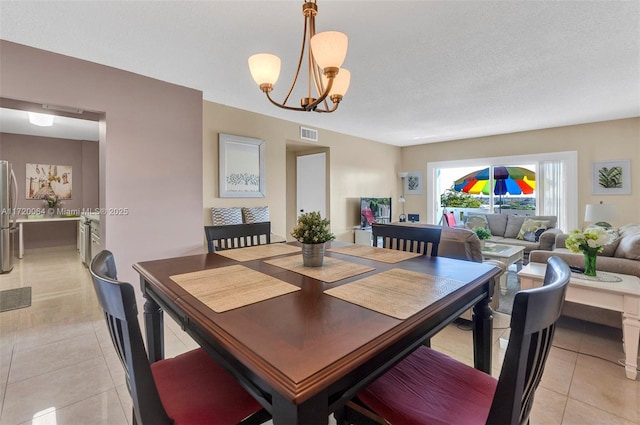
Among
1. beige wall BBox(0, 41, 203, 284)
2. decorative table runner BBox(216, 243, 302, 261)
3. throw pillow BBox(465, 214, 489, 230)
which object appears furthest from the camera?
throw pillow BBox(465, 214, 489, 230)

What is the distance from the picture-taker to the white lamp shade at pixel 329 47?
1.41 m

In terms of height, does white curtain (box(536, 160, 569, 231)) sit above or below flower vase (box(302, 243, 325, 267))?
above

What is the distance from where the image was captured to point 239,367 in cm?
83

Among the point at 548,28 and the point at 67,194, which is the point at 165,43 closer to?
the point at 548,28

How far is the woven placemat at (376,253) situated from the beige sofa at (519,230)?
3.95 metres

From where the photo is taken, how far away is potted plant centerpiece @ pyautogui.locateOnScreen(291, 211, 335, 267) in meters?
1.46

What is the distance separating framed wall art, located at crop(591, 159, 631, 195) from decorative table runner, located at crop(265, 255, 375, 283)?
578cm

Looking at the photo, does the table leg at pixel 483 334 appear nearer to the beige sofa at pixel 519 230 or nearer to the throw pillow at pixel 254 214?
the throw pillow at pixel 254 214

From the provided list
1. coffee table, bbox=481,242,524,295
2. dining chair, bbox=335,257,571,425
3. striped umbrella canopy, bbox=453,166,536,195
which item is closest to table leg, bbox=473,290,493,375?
dining chair, bbox=335,257,571,425

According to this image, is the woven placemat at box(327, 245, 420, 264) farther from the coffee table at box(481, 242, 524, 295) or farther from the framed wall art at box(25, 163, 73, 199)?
the framed wall art at box(25, 163, 73, 199)

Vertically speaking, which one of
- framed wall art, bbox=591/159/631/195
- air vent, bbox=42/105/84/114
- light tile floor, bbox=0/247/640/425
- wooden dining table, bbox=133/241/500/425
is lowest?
light tile floor, bbox=0/247/640/425

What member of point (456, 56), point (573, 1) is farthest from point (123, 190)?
point (573, 1)

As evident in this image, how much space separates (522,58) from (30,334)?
16.5 ft

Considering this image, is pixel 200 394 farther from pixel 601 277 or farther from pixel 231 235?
pixel 601 277
